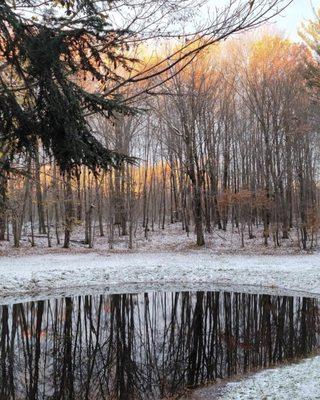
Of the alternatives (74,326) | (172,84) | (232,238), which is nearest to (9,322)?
(74,326)

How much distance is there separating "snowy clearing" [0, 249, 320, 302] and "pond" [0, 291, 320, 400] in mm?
1742

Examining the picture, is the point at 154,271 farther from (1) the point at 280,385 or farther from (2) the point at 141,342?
(1) the point at 280,385

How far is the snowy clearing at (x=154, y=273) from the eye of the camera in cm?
1402

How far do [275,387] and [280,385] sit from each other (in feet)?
0.33

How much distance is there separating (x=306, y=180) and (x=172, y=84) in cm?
1325

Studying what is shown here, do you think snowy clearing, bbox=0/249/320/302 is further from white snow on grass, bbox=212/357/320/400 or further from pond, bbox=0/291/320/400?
white snow on grass, bbox=212/357/320/400

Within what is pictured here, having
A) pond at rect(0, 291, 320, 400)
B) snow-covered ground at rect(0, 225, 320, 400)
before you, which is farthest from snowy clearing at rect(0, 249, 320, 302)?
pond at rect(0, 291, 320, 400)

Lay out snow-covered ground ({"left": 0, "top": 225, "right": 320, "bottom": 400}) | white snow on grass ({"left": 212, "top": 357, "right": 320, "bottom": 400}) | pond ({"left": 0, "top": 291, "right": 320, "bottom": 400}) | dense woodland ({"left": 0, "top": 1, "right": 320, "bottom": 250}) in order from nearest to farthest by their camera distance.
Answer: dense woodland ({"left": 0, "top": 1, "right": 320, "bottom": 250}), white snow on grass ({"left": 212, "top": 357, "right": 320, "bottom": 400}), pond ({"left": 0, "top": 291, "right": 320, "bottom": 400}), snow-covered ground ({"left": 0, "top": 225, "right": 320, "bottom": 400})

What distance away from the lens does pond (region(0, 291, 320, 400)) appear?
19.6ft

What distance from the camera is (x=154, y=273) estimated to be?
1638 cm

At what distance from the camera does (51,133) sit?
3564 mm

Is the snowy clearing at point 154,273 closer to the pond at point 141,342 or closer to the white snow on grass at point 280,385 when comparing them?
the pond at point 141,342

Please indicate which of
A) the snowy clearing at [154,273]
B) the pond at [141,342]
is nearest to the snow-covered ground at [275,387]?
the pond at [141,342]

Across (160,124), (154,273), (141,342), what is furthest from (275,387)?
(160,124)
